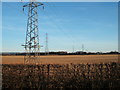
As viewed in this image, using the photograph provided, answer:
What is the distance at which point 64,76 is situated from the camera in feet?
30.5

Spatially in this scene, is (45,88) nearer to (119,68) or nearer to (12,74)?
(12,74)

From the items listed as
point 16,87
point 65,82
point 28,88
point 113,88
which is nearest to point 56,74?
point 65,82

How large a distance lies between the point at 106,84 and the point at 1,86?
5.48 meters

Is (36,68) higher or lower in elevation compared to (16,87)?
higher

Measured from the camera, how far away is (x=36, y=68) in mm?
9414

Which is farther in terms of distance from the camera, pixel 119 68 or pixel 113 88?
pixel 119 68

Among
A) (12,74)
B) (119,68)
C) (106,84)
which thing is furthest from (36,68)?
(119,68)

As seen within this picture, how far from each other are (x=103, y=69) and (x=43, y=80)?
3.23 meters

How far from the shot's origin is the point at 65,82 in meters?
9.17

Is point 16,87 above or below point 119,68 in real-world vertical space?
below

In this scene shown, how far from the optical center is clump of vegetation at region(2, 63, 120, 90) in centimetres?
914

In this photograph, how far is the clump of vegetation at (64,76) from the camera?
9.14m

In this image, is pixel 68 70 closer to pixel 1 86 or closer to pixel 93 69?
pixel 93 69

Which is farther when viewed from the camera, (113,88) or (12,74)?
(12,74)
